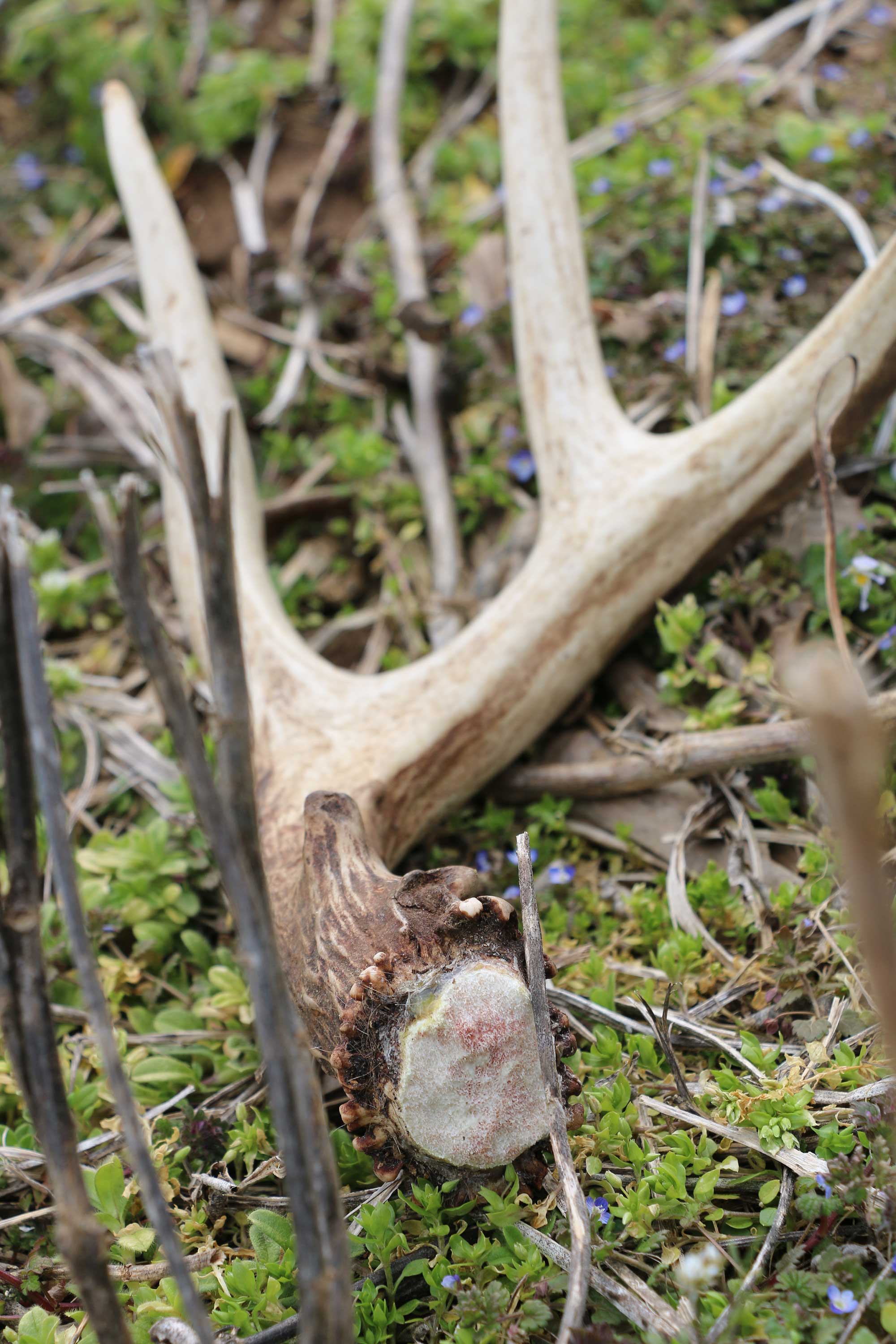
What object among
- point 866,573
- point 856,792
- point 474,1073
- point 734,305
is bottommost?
point 474,1073

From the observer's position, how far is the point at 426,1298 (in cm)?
144

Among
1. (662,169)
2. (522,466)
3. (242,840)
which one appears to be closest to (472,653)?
(522,466)

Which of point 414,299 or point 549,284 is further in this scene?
point 414,299

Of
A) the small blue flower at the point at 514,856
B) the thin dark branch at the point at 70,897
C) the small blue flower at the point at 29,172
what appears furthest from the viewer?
the small blue flower at the point at 29,172

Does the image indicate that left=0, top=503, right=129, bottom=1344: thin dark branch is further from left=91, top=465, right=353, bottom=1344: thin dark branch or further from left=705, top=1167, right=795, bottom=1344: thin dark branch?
left=705, top=1167, right=795, bottom=1344: thin dark branch

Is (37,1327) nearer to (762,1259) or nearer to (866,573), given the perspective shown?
(762,1259)

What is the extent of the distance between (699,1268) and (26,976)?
85 cm

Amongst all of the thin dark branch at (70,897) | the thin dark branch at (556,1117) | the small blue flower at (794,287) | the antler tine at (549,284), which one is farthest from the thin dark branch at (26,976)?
the small blue flower at (794,287)

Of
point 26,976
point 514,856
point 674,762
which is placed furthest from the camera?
point 514,856

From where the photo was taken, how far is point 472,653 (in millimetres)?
2049

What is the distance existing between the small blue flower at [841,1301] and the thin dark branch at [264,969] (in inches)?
23.4

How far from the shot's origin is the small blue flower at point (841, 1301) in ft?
4.03

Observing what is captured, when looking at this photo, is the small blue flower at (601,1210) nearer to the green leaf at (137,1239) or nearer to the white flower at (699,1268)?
the white flower at (699,1268)

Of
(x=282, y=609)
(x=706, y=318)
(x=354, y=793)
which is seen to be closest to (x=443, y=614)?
(x=282, y=609)
